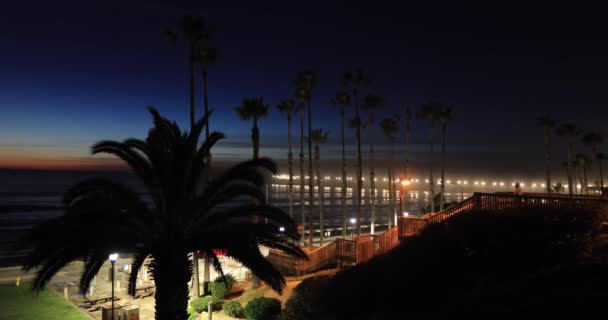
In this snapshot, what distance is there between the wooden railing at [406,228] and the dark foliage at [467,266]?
63.4 inches

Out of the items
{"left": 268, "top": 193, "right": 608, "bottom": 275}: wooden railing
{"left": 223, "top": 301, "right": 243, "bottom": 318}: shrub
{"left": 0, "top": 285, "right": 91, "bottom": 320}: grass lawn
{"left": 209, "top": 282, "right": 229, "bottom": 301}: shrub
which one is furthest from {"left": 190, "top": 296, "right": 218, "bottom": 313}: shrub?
{"left": 0, "top": 285, "right": 91, "bottom": 320}: grass lawn

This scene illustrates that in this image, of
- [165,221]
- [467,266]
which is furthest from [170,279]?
[467,266]

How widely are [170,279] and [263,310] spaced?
5.88 m

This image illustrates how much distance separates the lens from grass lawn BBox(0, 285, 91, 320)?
63.5 feet

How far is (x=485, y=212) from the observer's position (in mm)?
15492

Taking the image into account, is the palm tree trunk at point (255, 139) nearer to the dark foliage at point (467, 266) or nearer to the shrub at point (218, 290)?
the shrub at point (218, 290)

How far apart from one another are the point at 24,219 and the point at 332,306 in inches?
3305

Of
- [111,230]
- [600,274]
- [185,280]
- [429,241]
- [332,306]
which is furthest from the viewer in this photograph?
[429,241]

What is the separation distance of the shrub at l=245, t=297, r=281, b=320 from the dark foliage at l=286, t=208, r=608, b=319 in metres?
1.32

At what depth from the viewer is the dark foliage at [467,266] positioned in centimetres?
1183

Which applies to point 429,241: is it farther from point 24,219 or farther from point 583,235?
point 24,219

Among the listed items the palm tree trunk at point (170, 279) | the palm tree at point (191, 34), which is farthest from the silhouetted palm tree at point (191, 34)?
the palm tree trunk at point (170, 279)

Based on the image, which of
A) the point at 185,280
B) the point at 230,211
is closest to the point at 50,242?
the point at 185,280

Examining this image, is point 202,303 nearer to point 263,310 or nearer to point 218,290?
point 218,290
